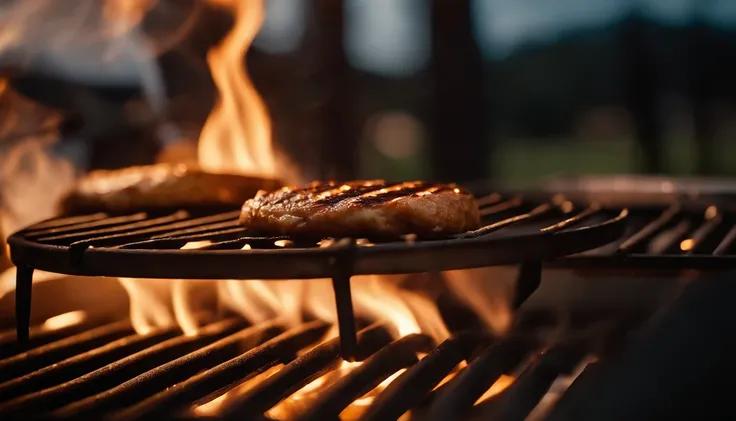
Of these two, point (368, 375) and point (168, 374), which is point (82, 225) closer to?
point (168, 374)

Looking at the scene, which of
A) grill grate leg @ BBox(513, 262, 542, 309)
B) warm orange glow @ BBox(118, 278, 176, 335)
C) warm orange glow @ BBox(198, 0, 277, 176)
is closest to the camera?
grill grate leg @ BBox(513, 262, 542, 309)

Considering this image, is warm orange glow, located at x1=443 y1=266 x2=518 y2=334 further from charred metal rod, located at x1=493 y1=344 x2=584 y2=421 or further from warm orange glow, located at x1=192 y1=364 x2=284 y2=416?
warm orange glow, located at x1=192 y1=364 x2=284 y2=416

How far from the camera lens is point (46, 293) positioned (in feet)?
8.73

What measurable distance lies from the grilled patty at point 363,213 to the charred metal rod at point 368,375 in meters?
0.35

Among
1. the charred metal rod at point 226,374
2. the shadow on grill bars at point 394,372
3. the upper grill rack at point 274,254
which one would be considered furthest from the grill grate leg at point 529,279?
the charred metal rod at point 226,374

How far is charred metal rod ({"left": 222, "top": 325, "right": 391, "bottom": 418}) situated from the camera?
1621 mm

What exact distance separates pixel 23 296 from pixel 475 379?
115 centimetres

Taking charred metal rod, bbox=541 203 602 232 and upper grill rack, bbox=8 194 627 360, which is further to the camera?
charred metal rod, bbox=541 203 602 232

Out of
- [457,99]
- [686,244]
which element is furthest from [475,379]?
[457,99]

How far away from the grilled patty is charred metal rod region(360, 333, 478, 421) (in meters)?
0.35

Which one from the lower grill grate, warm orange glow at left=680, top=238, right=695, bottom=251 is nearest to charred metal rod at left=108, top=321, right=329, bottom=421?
the lower grill grate

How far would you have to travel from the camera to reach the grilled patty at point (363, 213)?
1763 millimetres

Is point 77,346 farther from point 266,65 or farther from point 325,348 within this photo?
point 266,65

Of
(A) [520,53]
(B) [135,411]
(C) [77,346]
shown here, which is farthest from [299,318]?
(A) [520,53]
